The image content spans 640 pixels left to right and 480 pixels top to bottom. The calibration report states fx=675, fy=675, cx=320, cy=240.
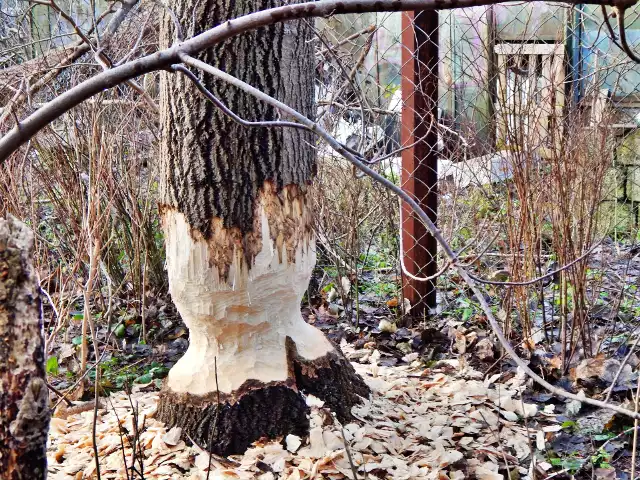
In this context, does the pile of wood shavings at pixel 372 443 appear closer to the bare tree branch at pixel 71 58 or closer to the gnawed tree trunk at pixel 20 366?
the gnawed tree trunk at pixel 20 366

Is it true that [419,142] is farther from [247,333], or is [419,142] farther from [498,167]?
[247,333]

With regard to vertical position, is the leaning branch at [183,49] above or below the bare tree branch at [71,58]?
below

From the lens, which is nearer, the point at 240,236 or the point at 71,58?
the point at 240,236

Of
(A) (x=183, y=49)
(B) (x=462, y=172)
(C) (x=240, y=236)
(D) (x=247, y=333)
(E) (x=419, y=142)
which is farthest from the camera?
(B) (x=462, y=172)

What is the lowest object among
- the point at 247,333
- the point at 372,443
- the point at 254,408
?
the point at 372,443

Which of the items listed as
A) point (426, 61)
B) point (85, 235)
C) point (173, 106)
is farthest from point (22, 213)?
point (426, 61)

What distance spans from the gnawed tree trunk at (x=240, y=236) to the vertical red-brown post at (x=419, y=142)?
1243 millimetres

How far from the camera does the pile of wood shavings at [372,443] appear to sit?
239 cm

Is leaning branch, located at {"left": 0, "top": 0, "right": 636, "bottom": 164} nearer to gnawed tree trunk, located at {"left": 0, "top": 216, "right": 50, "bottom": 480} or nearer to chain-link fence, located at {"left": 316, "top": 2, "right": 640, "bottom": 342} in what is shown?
gnawed tree trunk, located at {"left": 0, "top": 216, "right": 50, "bottom": 480}

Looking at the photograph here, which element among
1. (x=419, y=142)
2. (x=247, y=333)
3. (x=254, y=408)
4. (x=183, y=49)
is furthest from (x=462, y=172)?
(x=183, y=49)

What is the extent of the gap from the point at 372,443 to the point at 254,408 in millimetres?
464

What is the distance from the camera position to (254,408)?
256 centimetres

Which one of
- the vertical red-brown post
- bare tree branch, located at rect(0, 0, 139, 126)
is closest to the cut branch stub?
bare tree branch, located at rect(0, 0, 139, 126)

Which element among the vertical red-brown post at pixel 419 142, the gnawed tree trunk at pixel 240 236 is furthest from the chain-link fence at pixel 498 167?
the gnawed tree trunk at pixel 240 236
